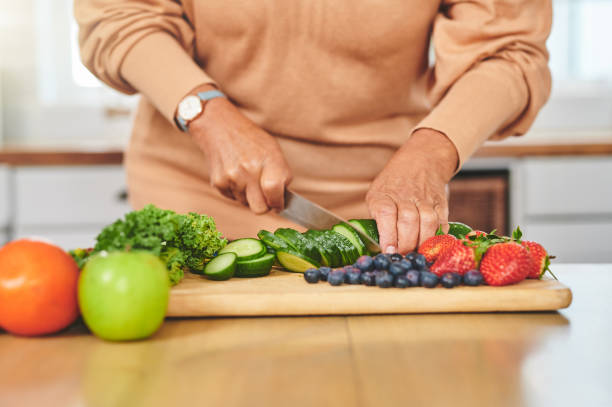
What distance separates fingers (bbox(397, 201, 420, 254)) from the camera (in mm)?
1179

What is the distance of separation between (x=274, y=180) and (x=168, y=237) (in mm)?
324

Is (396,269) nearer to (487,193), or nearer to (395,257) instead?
(395,257)

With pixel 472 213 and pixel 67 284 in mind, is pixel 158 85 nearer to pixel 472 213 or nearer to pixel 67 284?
pixel 67 284

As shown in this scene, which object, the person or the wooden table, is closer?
the wooden table

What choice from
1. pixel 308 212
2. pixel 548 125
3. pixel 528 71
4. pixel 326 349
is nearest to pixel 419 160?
pixel 308 212

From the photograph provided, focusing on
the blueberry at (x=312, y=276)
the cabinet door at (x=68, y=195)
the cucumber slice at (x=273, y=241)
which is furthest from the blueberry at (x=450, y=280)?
the cabinet door at (x=68, y=195)

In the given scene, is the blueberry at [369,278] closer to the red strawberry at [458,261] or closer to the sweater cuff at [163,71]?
the red strawberry at [458,261]

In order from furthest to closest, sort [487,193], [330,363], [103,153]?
[487,193], [103,153], [330,363]

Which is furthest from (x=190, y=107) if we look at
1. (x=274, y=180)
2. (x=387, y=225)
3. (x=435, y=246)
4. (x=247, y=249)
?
(x=435, y=246)

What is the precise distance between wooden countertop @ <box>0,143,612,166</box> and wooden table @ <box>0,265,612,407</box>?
1685 mm

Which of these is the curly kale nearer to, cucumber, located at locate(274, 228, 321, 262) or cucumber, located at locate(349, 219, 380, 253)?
cucumber, located at locate(274, 228, 321, 262)

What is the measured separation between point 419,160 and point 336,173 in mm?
319

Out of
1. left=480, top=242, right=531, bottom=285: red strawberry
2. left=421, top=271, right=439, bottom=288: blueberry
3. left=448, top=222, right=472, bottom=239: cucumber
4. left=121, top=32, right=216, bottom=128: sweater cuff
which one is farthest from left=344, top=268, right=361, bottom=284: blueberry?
left=121, top=32, right=216, bottom=128: sweater cuff

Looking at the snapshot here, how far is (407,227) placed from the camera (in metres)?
1.18
